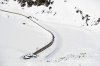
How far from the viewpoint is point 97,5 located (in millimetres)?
58156

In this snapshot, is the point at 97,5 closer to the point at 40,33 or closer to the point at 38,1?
the point at 38,1

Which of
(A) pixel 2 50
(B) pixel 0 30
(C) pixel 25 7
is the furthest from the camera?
(C) pixel 25 7

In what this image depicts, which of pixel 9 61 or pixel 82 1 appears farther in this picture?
pixel 82 1

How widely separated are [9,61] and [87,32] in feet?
95.2

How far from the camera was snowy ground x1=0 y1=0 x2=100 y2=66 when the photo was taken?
2242 centimetres

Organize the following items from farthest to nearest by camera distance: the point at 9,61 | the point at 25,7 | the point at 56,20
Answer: the point at 25,7 → the point at 56,20 → the point at 9,61

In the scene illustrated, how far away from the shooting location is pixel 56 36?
1679 inches

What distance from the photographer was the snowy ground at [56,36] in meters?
22.4

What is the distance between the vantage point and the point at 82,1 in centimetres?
5919

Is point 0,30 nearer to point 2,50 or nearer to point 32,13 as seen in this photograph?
point 2,50

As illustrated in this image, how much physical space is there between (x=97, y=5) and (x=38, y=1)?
48.5ft

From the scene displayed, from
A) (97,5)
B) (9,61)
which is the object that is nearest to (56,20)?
(97,5)

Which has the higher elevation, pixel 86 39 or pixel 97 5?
pixel 97 5

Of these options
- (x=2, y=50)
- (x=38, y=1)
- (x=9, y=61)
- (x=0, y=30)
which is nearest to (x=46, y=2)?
(x=38, y=1)
